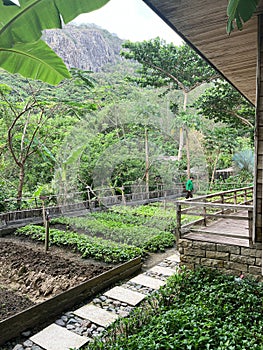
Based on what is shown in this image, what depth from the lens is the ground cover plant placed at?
235 centimetres

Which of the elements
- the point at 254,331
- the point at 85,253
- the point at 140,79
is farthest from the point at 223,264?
the point at 140,79

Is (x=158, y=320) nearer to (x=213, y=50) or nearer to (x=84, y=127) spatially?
(x=213, y=50)

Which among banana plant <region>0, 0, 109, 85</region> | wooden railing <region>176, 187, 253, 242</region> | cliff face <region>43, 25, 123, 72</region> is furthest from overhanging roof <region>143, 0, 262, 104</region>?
cliff face <region>43, 25, 123, 72</region>

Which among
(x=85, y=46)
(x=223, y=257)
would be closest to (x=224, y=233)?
(x=223, y=257)

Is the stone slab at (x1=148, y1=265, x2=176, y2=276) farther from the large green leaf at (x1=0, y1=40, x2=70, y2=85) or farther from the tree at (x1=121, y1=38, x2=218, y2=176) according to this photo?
the tree at (x1=121, y1=38, x2=218, y2=176)

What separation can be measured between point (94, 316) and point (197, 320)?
135cm

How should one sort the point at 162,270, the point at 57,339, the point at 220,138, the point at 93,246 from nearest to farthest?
the point at 57,339
the point at 162,270
the point at 93,246
the point at 220,138

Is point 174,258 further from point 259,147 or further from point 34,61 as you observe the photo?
point 34,61

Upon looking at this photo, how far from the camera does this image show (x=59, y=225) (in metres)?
8.21

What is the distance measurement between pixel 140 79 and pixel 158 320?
13.4m

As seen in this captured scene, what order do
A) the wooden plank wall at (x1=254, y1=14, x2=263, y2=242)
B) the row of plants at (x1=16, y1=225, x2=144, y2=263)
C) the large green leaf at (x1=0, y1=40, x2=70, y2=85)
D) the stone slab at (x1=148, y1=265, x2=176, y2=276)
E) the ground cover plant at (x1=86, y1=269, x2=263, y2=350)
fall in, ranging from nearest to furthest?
the large green leaf at (x1=0, y1=40, x2=70, y2=85)
the ground cover plant at (x1=86, y1=269, x2=263, y2=350)
the wooden plank wall at (x1=254, y1=14, x2=263, y2=242)
the stone slab at (x1=148, y1=265, x2=176, y2=276)
the row of plants at (x1=16, y1=225, x2=144, y2=263)

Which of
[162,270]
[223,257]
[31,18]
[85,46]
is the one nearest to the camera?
[31,18]

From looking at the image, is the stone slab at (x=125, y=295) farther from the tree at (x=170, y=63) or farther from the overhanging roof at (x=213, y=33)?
the tree at (x=170, y=63)

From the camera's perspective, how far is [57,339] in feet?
9.58
